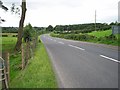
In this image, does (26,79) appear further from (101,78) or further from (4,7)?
(4,7)

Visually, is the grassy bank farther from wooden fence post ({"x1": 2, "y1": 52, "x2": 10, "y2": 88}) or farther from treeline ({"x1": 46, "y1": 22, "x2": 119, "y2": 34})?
treeline ({"x1": 46, "y1": 22, "x2": 119, "y2": 34})

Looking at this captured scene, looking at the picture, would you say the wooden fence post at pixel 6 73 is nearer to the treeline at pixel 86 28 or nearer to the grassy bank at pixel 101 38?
the grassy bank at pixel 101 38

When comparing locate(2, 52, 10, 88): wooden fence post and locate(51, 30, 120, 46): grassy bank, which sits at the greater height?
locate(2, 52, 10, 88): wooden fence post

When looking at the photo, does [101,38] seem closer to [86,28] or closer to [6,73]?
[6,73]

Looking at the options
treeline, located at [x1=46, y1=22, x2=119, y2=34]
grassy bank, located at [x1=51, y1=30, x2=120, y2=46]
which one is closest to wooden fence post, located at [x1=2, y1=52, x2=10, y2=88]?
grassy bank, located at [x1=51, y1=30, x2=120, y2=46]

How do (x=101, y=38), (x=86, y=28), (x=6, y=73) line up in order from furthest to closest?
(x=86, y=28), (x=101, y=38), (x=6, y=73)

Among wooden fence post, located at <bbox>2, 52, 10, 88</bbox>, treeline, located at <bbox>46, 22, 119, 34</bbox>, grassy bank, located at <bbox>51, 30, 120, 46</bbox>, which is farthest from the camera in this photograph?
treeline, located at <bbox>46, 22, 119, 34</bbox>

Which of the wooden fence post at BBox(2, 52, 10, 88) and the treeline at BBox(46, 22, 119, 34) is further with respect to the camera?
the treeline at BBox(46, 22, 119, 34)

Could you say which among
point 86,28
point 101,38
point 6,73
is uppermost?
point 6,73

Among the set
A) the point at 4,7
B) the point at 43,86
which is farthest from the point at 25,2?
the point at 43,86

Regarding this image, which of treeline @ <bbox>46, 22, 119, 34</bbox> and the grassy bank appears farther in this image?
treeline @ <bbox>46, 22, 119, 34</bbox>

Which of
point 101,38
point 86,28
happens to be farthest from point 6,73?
point 86,28

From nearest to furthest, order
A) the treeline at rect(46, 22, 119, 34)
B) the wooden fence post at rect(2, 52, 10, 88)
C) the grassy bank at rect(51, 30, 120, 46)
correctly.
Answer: the wooden fence post at rect(2, 52, 10, 88) < the grassy bank at rect(51, 30, 120, 46) < the treeline at rect(46, 22, 119, 34)

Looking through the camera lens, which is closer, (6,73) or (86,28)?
(6,73)
